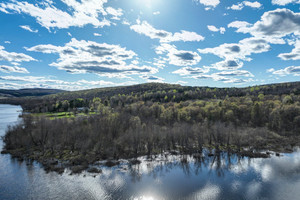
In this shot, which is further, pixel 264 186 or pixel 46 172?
pixel 46 172


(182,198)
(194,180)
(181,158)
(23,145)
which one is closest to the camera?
(182,198)

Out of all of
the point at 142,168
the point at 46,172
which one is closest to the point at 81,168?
the point at 46,172

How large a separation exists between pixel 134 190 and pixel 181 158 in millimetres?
18854

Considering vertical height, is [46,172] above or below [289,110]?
below

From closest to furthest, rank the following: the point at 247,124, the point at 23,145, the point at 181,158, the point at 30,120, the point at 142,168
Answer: the point at 142,168 < the point at 181,158 < the point at 23,145 < the point at 30,120 < the point at 247,124

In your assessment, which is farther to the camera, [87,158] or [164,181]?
[87,158]

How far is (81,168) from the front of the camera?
36.1 metres

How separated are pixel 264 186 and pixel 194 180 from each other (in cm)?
1084

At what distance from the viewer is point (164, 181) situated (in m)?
31.7

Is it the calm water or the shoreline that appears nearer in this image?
the calm water

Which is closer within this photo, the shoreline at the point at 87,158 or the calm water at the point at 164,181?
the calm water at the point at 164,181

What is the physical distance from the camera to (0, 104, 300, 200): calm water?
88.0 ft

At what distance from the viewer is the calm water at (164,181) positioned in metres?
26.8

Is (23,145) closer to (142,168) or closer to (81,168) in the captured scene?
(81,168)
